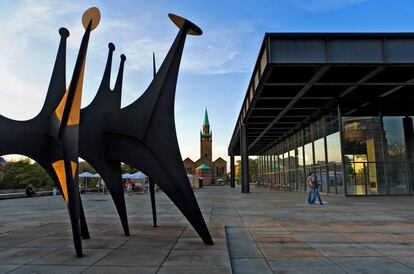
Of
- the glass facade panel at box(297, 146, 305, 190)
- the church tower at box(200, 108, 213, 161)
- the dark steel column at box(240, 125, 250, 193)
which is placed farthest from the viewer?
the church tower at box(200, 108, 213, 161)

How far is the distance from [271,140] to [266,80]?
29.6 metres

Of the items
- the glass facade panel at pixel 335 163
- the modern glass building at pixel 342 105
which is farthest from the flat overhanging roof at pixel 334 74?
the glass facade panel at pixel 335 163

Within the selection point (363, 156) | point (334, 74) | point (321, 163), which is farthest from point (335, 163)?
point (334, 74)

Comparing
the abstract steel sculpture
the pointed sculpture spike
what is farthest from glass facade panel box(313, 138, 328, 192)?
the abstract steel sculpture

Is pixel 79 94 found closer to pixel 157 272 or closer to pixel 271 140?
pixel 157 272

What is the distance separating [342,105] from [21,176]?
5117cm

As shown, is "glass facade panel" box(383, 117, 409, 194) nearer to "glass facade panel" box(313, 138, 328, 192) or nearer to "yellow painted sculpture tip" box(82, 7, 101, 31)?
"glass facade panel" box(313, 138, 328, 192)

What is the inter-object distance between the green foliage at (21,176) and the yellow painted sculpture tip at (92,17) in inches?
2112

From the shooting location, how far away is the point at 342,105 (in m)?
23.7

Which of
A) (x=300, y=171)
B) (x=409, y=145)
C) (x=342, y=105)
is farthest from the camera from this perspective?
(x=300, y=171)

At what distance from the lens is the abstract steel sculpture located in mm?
7391

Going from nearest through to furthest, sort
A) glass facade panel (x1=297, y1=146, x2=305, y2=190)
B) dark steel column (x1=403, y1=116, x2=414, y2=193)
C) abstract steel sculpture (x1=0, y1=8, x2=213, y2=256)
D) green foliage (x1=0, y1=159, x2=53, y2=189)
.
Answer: abstract steel sculpture (x1=0, y1=8, x2=213, y2=256)
dark steel column (x1=403, y1=116, x2=414, y2=193)
glass facade panel (x1=297, y1=146, x2=305, y2=190)
green foliage (x1=0, y1=159, x2=53, y2=189)

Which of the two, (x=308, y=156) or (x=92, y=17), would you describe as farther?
(x=308, y=156)

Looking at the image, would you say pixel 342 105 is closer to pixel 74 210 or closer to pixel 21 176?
pixel 74 210
